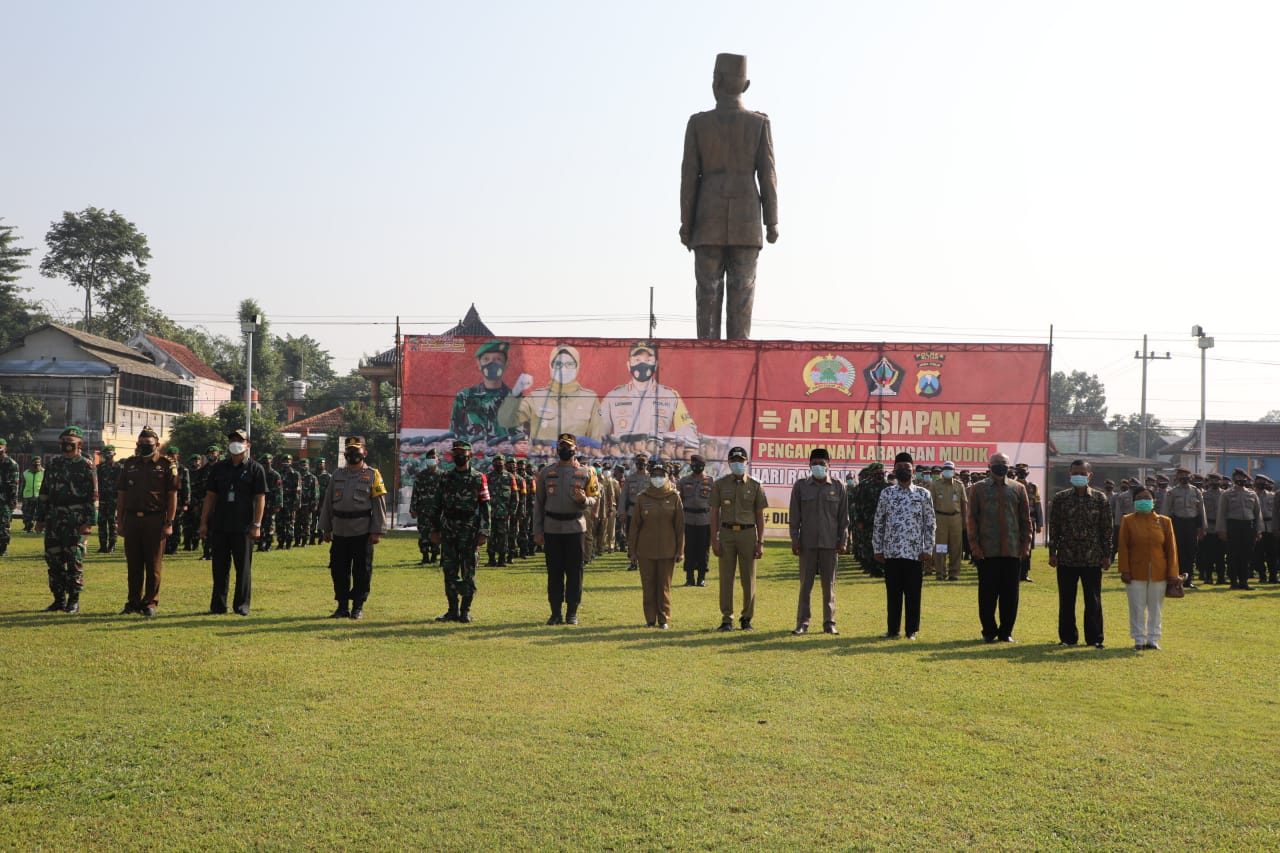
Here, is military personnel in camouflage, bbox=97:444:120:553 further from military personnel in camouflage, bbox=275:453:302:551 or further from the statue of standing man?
the statue of standing man

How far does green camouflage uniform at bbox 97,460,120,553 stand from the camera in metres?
20.8

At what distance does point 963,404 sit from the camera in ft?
88.9

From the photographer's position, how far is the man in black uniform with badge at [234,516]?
39.9 feet

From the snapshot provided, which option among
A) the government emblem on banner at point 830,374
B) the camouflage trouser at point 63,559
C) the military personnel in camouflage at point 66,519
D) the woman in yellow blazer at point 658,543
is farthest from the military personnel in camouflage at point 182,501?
the government emblem on banner at point 830,374

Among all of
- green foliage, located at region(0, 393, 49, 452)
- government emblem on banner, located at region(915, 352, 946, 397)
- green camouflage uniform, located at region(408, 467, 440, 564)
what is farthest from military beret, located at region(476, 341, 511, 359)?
green foliage, located at region(0, 393, 49, 452)

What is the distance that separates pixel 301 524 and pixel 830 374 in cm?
1199

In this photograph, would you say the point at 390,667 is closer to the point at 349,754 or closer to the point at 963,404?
the point at 349,754

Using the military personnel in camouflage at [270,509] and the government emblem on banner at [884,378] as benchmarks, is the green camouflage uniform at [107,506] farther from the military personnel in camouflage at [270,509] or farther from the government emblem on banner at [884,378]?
the government emblem on banner at [884,378]

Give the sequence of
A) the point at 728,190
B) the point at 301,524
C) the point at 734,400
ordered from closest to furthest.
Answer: the point at 301,524 < the point at 728,190 < the point at 734,400

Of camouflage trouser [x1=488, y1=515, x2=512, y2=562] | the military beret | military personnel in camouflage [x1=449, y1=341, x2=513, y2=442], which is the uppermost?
the military beret

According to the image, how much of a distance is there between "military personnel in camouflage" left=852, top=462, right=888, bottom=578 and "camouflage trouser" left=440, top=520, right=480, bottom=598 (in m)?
8.81

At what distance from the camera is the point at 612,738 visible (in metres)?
6.97

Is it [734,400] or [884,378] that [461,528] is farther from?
[884,378]

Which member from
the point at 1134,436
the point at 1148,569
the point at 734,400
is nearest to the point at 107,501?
the point at 734,400
